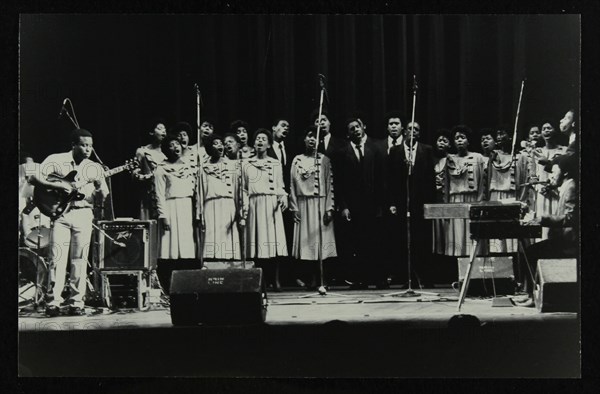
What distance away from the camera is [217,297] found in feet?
24.1

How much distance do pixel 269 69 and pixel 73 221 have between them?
186 cm

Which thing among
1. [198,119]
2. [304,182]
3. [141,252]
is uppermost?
[198,119]

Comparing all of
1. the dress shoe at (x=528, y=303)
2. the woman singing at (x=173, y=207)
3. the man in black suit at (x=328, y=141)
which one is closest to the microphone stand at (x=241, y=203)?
the woman singing at (x=173, y=207)

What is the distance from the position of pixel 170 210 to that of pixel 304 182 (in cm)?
105

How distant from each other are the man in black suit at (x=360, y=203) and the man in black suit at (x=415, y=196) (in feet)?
0.40

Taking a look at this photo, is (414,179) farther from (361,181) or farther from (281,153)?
(281,153)

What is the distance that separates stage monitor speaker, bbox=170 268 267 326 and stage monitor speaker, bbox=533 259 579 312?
2.05 meters

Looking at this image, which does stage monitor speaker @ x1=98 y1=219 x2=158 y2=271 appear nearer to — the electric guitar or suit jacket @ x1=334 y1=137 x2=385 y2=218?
the electric guitar

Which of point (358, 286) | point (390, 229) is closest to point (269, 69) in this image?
point (390, 229)

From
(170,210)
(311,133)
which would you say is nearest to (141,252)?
(170,210)

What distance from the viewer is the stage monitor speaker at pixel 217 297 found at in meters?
7.34

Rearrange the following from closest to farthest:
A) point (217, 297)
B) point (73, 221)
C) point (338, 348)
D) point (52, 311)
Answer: point (217, 297), point (338, 348), point (52, 311), point (73, 221)

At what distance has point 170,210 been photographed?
7.90m
